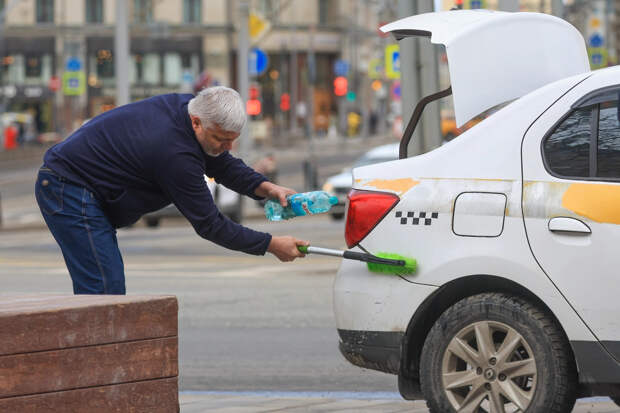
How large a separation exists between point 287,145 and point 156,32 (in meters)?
9.87

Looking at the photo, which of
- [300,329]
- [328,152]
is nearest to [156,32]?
[328,152]

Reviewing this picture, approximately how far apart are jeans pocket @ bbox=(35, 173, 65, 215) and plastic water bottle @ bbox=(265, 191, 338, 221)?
1.03 m

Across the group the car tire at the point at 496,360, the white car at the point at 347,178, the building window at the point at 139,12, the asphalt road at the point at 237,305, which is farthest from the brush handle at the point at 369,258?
the building window at the point at 139,12

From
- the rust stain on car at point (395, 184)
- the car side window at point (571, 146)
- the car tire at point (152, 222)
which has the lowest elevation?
the car tire at point (152, 222)

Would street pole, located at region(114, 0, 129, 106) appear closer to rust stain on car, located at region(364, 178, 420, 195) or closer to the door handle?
rust stain on car, located at region(364, 178, 420, 195)

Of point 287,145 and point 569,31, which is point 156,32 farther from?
point 569,31

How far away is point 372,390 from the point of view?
8594mm

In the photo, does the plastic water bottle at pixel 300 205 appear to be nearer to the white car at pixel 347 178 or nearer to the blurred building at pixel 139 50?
the white car at pixel 347 178

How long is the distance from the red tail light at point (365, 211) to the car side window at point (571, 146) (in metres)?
0.72

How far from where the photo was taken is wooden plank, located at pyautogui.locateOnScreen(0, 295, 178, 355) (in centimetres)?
530

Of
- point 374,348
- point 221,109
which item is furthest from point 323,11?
point 221,109

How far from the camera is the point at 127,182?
6645 mm

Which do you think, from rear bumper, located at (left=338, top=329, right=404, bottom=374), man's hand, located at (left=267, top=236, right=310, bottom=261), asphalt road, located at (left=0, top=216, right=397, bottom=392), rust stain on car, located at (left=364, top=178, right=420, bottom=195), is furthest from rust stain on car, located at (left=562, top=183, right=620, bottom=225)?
asphalt road, located at (left=0, top=216, right=397, bottom=392)

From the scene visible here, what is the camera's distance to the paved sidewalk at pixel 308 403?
7.68 metres
